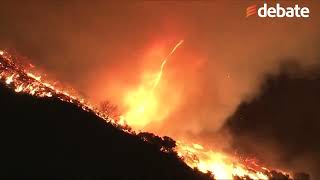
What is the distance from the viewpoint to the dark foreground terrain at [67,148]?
36938 millimetres

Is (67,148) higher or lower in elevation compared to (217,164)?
lower

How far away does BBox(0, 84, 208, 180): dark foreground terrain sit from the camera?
36.9m

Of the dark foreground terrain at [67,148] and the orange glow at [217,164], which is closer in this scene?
the dark foreground terrain at [67,148]

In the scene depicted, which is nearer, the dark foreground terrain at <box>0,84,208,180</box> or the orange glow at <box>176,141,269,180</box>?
the dark foreground terrain at <box>0,84,208,180</box>

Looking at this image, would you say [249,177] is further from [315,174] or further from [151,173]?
[315,174]

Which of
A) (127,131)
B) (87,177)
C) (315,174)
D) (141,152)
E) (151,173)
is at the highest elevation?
(315,174)

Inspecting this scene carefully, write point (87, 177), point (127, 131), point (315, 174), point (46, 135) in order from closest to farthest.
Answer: point (87, 177) → point (46, 135) → point (127, 131) → point (315, 174)

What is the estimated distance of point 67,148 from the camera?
40156 mm

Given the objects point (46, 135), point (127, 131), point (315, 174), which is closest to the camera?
point (46, 135)

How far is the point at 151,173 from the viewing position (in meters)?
38.8

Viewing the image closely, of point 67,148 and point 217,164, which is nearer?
point 67,148

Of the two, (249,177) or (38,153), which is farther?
(249,177)

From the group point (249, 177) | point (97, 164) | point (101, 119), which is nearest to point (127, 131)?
point (101, 119)

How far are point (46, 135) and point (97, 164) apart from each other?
642 cm
